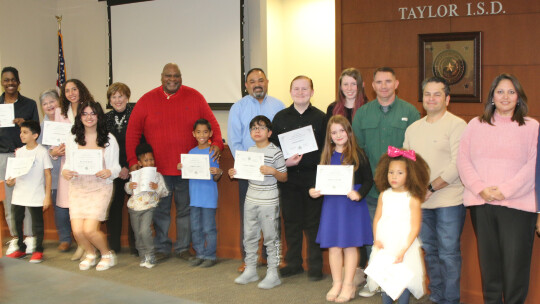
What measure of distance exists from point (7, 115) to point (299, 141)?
3.22m

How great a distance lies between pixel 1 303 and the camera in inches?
50.8

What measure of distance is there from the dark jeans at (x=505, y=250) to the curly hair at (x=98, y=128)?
333 centimetres

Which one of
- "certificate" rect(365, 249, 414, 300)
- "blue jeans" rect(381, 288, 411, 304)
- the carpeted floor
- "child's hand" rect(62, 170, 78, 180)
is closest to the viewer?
the carpeted floor

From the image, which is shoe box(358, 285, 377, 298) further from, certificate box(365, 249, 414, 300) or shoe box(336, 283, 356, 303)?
certificate box(365, 249, 414, 300)

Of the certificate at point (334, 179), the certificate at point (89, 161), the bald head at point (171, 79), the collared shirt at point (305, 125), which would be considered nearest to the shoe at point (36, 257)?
the certificate at point (89, 161)

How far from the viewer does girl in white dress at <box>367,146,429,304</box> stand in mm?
3697

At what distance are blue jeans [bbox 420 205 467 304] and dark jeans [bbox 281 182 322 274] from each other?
38.6 inches

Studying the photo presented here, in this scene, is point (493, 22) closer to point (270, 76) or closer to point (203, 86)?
point (270, 76)

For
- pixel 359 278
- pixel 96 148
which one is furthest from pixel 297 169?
pixel 96 148

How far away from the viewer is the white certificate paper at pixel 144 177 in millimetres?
5066

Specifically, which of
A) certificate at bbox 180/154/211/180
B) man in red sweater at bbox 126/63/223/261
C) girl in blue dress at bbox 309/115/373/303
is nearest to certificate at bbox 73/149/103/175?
man in red sweater at bbox 126/63/223/261

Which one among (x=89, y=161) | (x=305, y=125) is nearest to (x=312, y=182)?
(x=305, y=125)

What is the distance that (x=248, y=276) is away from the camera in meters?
4.77

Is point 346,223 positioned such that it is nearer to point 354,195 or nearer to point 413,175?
point 354,195
